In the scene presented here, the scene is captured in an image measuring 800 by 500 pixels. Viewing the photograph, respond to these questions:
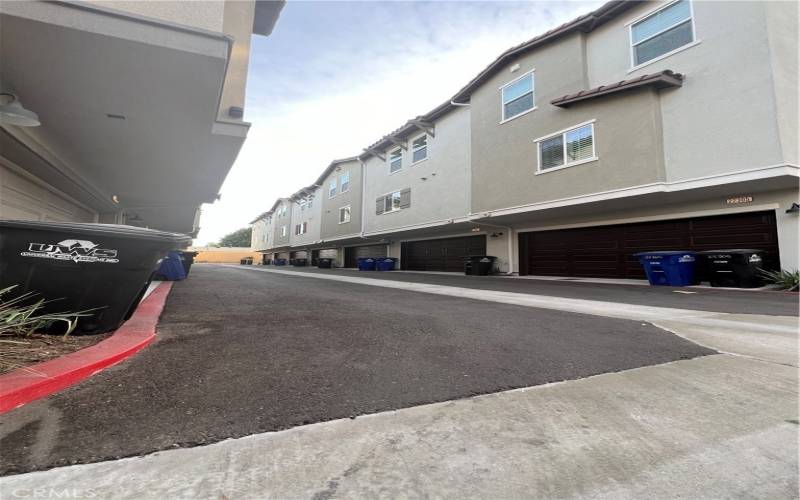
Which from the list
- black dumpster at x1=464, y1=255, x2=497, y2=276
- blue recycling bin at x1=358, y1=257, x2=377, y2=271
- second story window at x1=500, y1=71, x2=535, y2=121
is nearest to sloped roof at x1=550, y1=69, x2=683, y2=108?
second story window at x1=500, y1=71, x2=535, y2=121

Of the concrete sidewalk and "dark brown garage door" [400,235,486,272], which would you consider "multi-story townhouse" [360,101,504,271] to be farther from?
the concrete sidewalk

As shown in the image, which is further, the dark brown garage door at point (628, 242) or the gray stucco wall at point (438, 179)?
the gray stucco wall at point (438, 179)

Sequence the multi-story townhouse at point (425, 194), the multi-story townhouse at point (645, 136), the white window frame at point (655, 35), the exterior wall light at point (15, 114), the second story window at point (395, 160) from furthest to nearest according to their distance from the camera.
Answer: the second story window at point (395, 160)
the multi-story townhouse at point (425, 194)
the white window frame at point (655, 35)
the multi-story townhouse at point (645, 136)
the exterior wall light at point (15, 114)

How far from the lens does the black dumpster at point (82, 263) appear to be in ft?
9.74

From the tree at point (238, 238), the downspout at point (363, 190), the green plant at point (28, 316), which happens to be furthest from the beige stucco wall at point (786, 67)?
the tree at point (238, 238)

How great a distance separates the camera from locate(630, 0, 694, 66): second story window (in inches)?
396

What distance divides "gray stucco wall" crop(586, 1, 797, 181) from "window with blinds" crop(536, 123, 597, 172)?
2019mm

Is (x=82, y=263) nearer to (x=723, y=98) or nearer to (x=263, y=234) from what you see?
(x=723, y=98)

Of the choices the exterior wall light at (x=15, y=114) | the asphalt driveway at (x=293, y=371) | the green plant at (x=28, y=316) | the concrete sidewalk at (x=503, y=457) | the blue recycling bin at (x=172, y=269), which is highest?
the exterior wall light at (x=15, y=114)

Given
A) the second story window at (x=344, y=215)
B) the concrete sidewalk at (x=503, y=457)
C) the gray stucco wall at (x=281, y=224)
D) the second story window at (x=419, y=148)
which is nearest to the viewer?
the concrete sidewalk at (x=503, y=457)

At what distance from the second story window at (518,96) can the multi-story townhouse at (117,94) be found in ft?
31.2

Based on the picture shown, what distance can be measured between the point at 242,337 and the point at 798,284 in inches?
476

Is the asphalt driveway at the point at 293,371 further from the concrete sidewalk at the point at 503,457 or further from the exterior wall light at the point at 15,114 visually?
the exterior wall light at the point at 15,114

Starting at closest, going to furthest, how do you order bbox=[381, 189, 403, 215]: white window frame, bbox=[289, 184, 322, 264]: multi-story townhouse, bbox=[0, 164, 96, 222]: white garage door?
bbox=[0, 164, 96, 222]: white garage door < bbox=[381, 189, 403, 215]: white window frame < bbox=[289, 184, 322, 264]: multi-story townhouse
